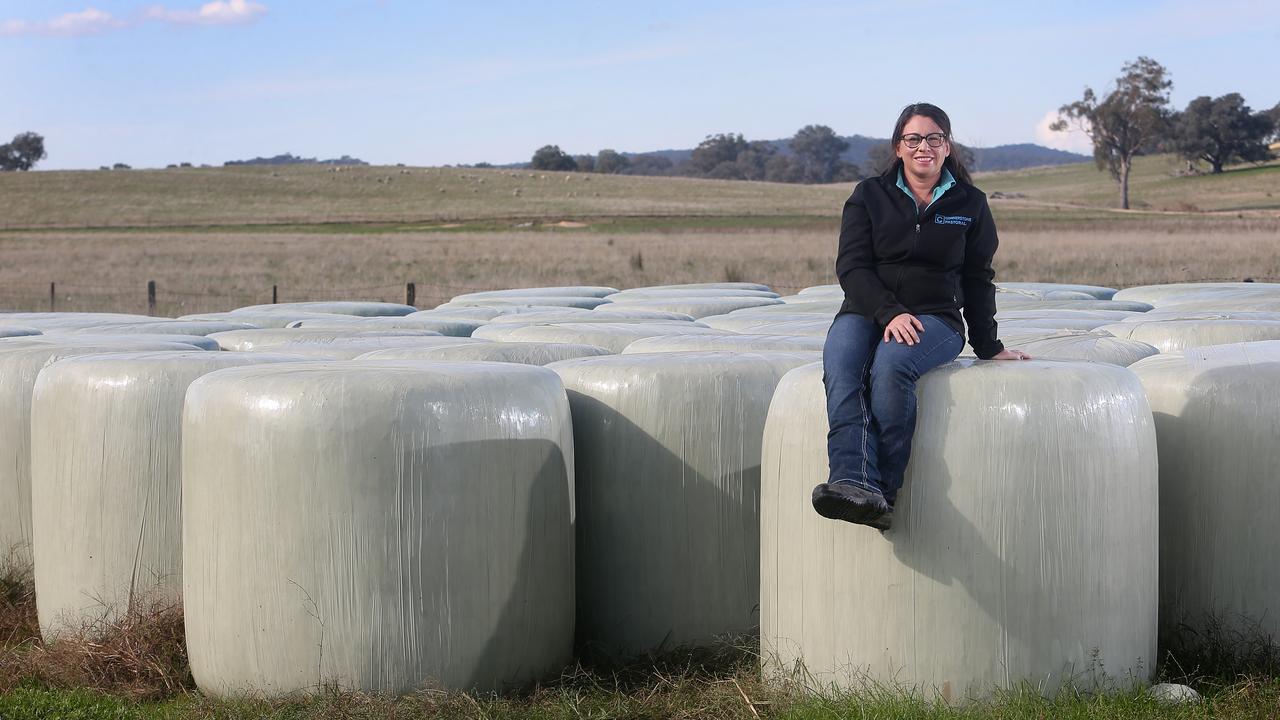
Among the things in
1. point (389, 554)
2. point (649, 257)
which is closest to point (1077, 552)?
point (389, 554)

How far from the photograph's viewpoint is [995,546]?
4.10m

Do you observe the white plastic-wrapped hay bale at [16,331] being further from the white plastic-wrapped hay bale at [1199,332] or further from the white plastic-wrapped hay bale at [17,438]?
the white plastic-wrapped hay bale at [1199,332]

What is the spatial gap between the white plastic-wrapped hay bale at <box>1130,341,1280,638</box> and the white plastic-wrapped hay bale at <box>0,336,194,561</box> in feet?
15.9

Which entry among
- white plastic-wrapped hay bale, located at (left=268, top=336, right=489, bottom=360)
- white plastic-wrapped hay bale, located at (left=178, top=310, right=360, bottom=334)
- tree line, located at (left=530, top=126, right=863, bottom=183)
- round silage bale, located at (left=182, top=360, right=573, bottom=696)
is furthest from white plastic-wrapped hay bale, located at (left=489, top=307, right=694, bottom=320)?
tree line, located at (left=530, top=126, right=863, bottom=183)

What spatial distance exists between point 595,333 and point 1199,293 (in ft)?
17.9

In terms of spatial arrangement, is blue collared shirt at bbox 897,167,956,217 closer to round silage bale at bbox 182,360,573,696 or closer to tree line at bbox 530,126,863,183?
round silage bale at bbox 182,360,573,696

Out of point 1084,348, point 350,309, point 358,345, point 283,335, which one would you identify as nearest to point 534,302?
point 350,309

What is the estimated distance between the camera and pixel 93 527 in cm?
556

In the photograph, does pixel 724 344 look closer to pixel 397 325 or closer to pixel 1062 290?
pixel 397 325

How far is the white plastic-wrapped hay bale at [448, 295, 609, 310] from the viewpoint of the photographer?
11.9m

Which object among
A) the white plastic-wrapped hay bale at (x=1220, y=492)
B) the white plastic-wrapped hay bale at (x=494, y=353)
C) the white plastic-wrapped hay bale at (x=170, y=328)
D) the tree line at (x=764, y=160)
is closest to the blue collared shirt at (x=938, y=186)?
the white plastic-wrapped hay bale at (x=1220, y=492)

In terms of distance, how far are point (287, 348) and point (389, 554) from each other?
2978mm

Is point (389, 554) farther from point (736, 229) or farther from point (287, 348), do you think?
point (736, 229)

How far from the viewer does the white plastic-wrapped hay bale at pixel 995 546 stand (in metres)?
4.09
